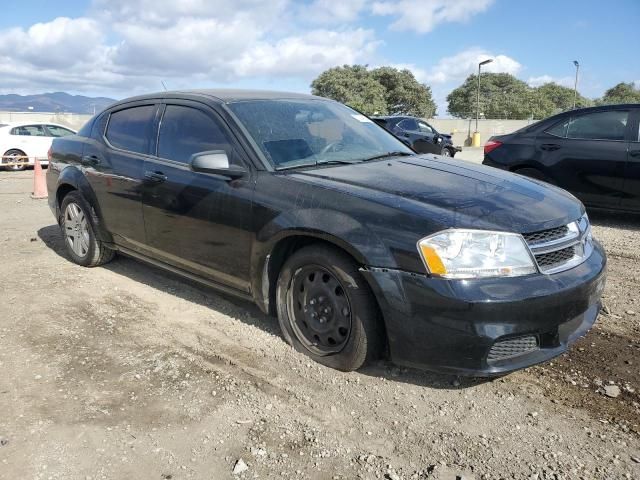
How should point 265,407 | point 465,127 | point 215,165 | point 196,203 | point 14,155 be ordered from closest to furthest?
point 265,407, point 215,165, point 196,203, point 14,155, point 465,127

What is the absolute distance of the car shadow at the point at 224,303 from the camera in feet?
10.4

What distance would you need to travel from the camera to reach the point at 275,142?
12.0 ft

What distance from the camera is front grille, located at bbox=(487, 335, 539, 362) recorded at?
2.74 m

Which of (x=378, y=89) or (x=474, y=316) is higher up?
(x=378, y=89)

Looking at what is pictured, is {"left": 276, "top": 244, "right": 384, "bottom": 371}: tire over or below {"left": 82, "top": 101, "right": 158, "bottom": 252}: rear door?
below

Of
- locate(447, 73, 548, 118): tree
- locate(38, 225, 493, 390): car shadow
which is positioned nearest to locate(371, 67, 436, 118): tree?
locate(447, 73, 548, 118): tree

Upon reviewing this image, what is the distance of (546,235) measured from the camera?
9.53 feet

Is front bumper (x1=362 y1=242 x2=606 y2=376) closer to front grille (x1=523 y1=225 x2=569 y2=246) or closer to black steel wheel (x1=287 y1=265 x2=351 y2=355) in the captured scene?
front grille (x1=523 y1=225 x2=569 y2=246)

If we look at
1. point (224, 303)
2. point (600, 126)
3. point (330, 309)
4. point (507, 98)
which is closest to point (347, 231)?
point (330, 309)

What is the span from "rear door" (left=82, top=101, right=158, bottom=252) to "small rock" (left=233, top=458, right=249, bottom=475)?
2402 millimetres

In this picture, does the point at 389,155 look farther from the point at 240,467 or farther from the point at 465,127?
the point at 465,127

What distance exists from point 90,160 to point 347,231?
3.06 m

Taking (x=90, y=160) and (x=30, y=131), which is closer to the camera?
(x=90, y=160)

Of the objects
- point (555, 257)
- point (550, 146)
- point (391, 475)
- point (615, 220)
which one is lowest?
point (391, 475)
